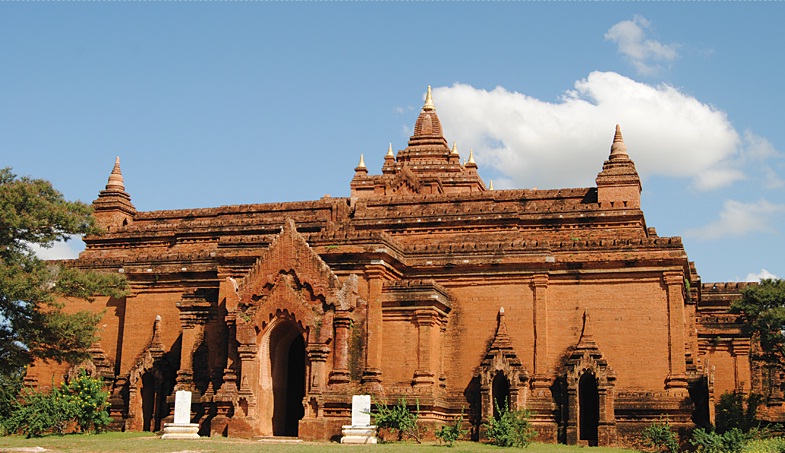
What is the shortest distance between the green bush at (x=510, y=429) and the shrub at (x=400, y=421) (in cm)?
228

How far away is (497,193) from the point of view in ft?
147

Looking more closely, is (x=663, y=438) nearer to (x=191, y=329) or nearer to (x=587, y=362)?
(x=587, y=362)

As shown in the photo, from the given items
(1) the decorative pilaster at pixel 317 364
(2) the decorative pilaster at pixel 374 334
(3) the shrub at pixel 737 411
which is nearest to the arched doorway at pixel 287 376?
(1) the decorative pilaster at pixel 317 364

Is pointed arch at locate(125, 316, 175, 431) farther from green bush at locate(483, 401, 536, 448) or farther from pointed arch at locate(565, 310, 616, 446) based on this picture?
pointed arch at locate(565, 310, 616, 446)

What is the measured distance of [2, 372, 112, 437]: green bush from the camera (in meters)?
38.1

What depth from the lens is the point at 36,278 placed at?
35.8 m

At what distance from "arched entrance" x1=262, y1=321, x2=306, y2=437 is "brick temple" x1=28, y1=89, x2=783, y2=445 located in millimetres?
69

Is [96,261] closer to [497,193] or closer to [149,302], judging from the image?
[149,302]

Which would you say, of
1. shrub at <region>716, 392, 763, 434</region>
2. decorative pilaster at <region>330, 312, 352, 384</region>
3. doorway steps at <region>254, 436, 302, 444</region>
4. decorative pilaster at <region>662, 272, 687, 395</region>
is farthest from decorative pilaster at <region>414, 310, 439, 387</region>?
shrub at <region>716, 392, 763, 434</region>

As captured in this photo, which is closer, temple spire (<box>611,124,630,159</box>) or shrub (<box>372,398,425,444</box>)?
shrub (<box>372,398,425,444</box>)

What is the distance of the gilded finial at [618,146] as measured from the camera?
45.4 m

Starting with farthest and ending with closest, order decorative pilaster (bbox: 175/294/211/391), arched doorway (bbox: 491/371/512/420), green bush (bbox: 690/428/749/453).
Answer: decorative pilaster (bbox: 175/294/211/391) < arched doorway (bbox: 491/371/512/420) < green bush (bbox: 690/428/749/453)

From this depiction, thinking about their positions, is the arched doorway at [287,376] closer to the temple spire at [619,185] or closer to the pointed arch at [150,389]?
the pointed arch at [150,389]

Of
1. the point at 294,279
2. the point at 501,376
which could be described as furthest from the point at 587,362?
the point at 294,279
